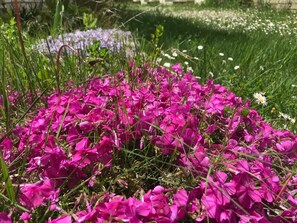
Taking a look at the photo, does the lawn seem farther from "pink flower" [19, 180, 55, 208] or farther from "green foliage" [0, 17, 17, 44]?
"green foliage" [0, 17, 17, 44]

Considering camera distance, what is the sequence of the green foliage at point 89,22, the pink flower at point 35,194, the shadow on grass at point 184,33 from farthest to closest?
the shadow on grass at point 184,33 < the green foliage at point 89,22 < the pink flower at point 35,194

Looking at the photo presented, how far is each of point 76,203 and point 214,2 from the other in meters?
14.2

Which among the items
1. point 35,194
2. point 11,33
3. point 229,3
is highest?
point 11,33

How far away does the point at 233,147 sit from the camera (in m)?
1.57

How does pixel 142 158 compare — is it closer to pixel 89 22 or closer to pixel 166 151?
pixel 166 151

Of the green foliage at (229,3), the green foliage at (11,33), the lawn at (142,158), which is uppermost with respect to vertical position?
the green foliage at (11,33)

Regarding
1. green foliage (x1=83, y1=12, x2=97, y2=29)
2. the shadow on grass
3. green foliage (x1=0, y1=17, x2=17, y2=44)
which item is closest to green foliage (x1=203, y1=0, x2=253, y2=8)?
the shadow on grass

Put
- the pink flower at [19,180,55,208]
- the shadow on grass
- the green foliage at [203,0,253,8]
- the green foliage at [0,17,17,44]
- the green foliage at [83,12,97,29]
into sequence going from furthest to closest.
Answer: the green foliage at [203,0,253,8] < the shadow on grass < the green foliage at [83,12,97,29] < the green foliage at [0,17,17,44] < the pink flower at [19,180,55,208]

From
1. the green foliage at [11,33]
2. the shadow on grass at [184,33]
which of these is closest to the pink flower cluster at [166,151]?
the green foliage at [11,33]

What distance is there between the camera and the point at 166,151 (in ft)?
4.86

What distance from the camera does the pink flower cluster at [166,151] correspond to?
125 centimetres

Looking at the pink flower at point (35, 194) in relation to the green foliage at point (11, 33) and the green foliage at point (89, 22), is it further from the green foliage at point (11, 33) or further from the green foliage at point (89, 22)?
the green foliage at point (89, 22)

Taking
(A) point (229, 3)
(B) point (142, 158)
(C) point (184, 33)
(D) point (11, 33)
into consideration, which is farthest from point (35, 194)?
(A) point (229, 3)

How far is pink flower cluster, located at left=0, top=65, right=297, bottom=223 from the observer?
4.09ft
